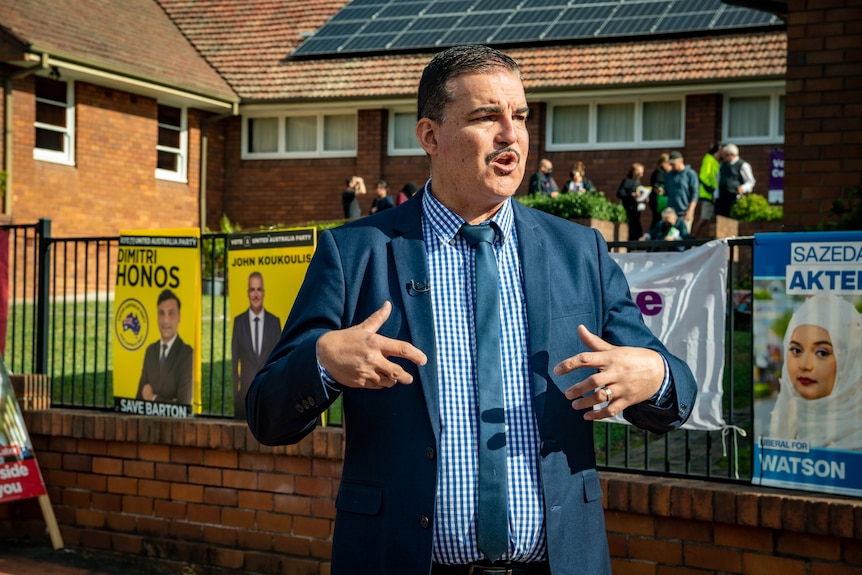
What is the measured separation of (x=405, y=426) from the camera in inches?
96.9

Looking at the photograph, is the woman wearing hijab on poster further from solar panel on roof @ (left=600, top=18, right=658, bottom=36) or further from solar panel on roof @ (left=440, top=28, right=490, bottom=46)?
solar panel on roof @ (left=440, top=28, right=490, bottom=46)

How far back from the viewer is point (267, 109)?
23828mm

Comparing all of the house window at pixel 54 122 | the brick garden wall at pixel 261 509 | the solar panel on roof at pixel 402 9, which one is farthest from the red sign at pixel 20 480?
the solar panel on roof at pixel 402 9

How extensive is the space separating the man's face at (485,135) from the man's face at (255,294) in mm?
3737

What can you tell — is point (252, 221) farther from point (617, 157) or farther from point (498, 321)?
point (498, 321)

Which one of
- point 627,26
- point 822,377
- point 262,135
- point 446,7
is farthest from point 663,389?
point 262,135

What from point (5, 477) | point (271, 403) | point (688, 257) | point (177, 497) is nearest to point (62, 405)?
point (5, 477)

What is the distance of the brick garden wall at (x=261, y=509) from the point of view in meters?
4.70

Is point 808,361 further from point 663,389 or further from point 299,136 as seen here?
point 299,136

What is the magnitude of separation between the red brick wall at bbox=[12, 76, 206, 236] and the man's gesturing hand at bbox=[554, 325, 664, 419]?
1852cm

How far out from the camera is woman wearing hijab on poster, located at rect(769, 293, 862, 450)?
4.62 m

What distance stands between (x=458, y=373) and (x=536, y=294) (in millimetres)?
269

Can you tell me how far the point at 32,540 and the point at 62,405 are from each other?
3.04 feet

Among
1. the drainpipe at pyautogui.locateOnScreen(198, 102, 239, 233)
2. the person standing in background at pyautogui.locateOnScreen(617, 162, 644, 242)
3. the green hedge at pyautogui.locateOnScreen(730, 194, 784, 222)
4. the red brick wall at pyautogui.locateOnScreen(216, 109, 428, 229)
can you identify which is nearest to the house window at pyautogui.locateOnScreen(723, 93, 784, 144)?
the green hedge at pyautogui.locateOnScreen(730, 194, 784, 222)
